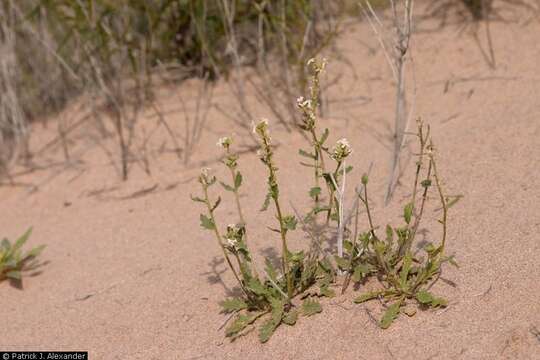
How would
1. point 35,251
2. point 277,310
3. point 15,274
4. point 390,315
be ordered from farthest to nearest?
point 35,251 → point 15,274 → point 277,310 → point 390,315

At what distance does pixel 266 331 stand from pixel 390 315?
1.09 ft

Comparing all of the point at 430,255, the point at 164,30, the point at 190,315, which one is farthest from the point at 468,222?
the point at 164,30

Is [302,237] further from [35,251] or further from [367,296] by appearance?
[35,251]

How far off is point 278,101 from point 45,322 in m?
1.61

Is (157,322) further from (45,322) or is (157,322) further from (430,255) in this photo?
(430,255)

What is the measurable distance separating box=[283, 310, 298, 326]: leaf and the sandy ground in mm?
22

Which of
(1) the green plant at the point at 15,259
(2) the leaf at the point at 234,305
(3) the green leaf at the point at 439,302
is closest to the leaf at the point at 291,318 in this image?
(2) the leaf at the point at 234,305

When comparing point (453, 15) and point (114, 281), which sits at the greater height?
point (453, 15)

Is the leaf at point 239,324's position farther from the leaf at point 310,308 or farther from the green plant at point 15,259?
the green plant at point 15,259

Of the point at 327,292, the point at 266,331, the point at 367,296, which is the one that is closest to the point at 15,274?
the point at 266,331

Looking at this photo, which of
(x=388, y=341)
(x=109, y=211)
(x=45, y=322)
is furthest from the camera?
(x=109, y=211)

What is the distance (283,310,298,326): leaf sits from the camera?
1781mm

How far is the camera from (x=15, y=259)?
2.52m

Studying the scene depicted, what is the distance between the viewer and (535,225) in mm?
1917
